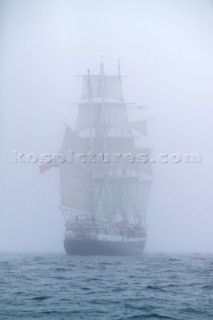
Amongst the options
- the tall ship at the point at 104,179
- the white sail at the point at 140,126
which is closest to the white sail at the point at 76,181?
the tall ship at the point at 104,179

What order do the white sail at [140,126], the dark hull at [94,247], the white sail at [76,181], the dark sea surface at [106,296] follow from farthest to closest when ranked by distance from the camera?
1. the white sail at [140,126]
2. the dark hull at [94,247]
3. the white sail at [76,181]
4. the dark sea surface at [106,296]

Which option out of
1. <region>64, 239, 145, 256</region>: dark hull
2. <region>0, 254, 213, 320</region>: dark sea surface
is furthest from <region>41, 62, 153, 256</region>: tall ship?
<region>0, 254, 213, 320</region>: dark sea surface

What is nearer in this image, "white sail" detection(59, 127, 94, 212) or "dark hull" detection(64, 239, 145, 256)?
"white sail" detection(59, 127, 94, 212)

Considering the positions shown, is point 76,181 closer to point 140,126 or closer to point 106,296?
point 140,126

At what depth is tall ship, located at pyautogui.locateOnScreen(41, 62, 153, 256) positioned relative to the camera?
1958cm

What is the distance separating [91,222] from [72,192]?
1470 mm

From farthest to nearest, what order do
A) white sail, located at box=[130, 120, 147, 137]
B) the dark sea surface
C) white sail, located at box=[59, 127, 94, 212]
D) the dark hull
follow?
white sail, located at box=[130, 120, 147, 137]
the dark hull
white sail, located at box=[59, 127, 94, 212]
the dark sea surface

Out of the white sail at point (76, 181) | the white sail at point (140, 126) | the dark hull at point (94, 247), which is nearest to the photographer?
the white sail at point (76, 181)

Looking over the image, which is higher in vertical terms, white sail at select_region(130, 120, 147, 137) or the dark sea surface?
white sail at select_region(130, 120, 147, 137)

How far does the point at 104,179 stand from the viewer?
20609 millimetres

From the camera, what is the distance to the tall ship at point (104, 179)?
19578 millimetres

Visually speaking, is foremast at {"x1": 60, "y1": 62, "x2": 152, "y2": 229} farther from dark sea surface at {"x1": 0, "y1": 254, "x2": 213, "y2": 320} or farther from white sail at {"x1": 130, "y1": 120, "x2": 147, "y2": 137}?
dark sea surface at {"x1": 0, "y1": 254, "x2": 213, "y2": 320}

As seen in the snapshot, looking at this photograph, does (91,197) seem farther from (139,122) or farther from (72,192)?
(139,122)

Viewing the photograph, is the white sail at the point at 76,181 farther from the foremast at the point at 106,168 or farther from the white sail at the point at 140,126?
the white sail at the point at 140,126
